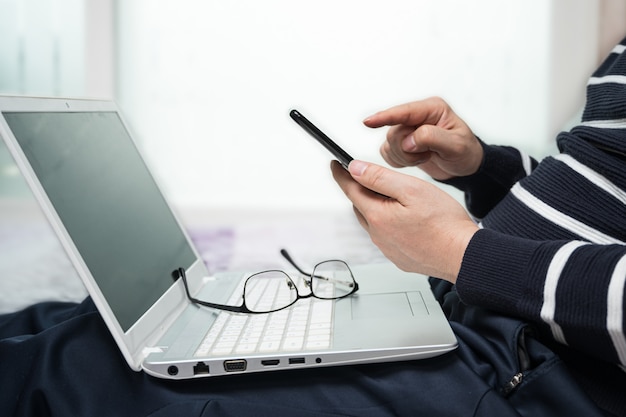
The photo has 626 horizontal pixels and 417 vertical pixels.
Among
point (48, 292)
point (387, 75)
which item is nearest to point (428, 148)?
point (48, 292)

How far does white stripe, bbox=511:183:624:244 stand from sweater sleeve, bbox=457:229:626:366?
111 millimetres

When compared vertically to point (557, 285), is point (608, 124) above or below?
above

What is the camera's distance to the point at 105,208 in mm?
667

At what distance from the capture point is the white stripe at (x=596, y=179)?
0.66m

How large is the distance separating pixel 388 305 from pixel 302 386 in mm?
171

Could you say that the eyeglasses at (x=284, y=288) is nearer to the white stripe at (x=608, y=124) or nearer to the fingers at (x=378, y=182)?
the fingers at (x=378, y=182)

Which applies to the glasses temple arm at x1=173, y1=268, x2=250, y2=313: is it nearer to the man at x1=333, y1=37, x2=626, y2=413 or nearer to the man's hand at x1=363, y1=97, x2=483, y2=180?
the man at x1=333, y1=37, x2=626, y2=413

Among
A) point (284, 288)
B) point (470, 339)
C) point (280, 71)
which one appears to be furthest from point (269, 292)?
point (280, 71)

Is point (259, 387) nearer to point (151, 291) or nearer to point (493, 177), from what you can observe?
point (151, 291)

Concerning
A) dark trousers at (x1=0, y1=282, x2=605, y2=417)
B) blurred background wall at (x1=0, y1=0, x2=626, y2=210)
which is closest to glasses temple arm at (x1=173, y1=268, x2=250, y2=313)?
dark trousers at (x1=0, y1=282, x2=605, y2=417)

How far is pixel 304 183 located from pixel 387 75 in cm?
58

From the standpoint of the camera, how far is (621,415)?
55 centimetres

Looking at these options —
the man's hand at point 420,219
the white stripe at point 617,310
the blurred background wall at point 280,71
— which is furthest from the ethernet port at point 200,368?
the blurred background wall at point 280,71

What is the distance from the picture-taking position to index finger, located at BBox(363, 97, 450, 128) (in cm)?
77
